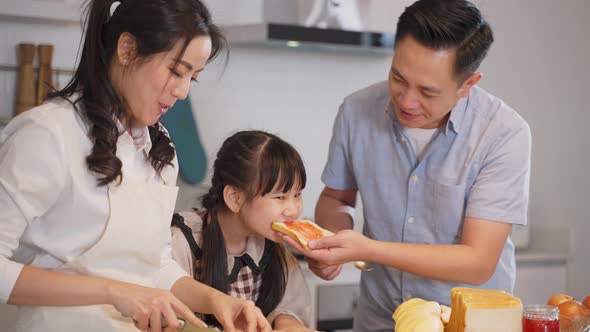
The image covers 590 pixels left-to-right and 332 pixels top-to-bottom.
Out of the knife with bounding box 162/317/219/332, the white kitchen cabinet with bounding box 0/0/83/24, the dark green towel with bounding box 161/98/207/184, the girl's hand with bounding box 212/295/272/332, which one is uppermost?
the white kitchen cabinet with bounding box 0/0/83/24

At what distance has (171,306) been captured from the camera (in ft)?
4.65

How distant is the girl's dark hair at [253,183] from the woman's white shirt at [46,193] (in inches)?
20.0

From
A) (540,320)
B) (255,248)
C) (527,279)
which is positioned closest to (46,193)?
(255,248)

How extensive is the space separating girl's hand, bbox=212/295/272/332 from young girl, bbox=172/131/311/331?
36 cm

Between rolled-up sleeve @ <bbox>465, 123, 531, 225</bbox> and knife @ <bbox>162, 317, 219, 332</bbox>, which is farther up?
rolled-up sleeve @ <bbox>465, 123, 531, 225</bbox>

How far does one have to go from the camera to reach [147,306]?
1.40m

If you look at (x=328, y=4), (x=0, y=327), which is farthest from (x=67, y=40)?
(x=0, y=327)

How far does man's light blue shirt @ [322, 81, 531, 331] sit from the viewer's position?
2.05m

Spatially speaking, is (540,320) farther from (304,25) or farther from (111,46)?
(304,25)

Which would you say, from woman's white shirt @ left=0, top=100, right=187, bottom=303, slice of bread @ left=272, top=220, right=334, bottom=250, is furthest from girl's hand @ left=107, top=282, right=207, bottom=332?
slice of bread @ left=272, top=220, right=334, bottom=250

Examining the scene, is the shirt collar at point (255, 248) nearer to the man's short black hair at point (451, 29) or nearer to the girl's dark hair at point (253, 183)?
the girl's dark hair at point (253, 183)

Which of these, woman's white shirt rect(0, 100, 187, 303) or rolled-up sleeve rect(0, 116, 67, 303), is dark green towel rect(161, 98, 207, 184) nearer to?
woman's white shirt rect(0, 100, 187, 303)

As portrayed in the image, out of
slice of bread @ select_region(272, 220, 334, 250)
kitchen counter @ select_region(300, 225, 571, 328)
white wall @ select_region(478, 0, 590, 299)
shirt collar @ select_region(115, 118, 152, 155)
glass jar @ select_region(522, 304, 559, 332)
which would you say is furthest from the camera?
white wall @ select_region(478, 0, 590, 299)

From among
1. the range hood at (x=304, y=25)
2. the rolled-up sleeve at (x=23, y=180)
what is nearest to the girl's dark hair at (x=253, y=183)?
the rolled-up sleeve at (x=23, y=180)
